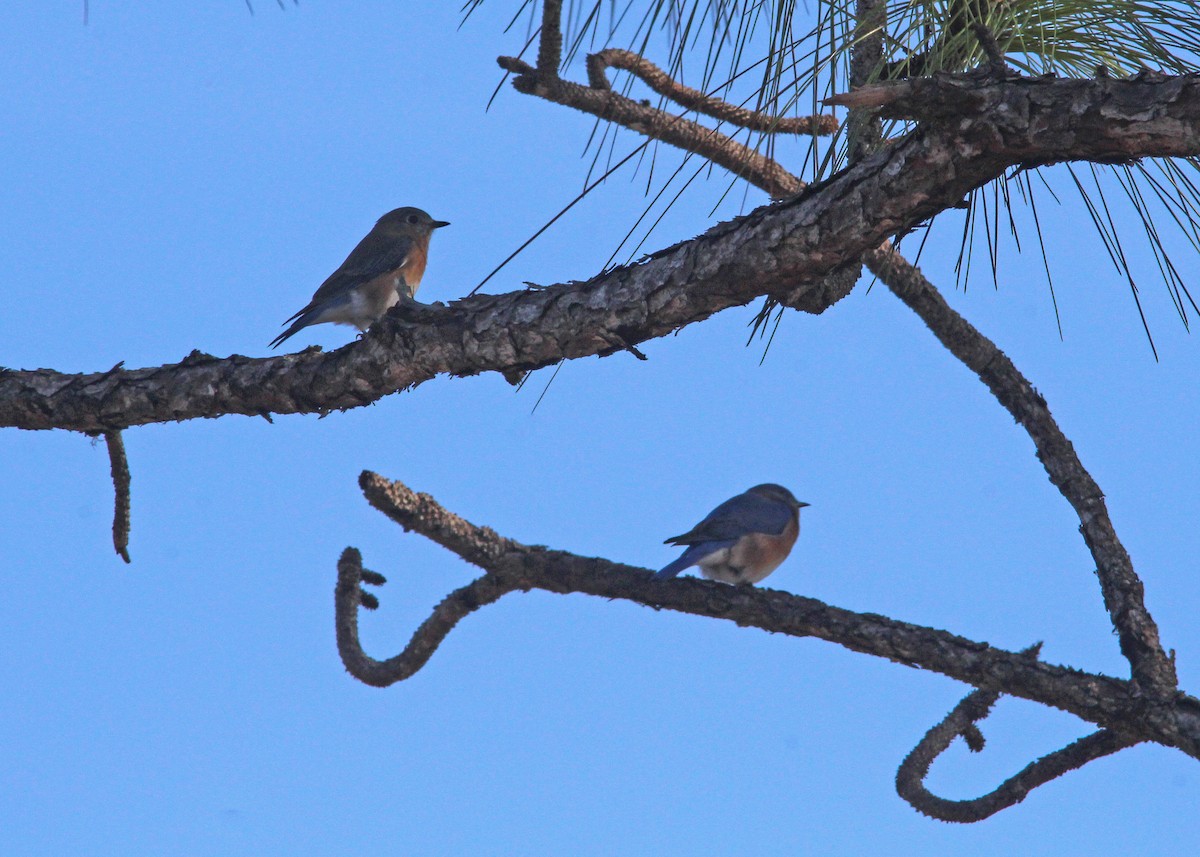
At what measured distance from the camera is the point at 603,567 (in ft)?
12.2

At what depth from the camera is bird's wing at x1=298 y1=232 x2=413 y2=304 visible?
567cm

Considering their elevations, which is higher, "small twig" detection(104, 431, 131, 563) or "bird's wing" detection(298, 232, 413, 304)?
"bird's wing" detection(298, 232, 413, 304)

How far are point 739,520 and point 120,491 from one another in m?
2.98

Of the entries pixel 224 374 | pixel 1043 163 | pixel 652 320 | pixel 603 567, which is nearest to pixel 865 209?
pixel 1043 163

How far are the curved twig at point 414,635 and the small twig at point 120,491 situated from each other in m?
0.62

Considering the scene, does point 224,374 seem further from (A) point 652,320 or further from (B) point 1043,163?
(B) point 1043,163

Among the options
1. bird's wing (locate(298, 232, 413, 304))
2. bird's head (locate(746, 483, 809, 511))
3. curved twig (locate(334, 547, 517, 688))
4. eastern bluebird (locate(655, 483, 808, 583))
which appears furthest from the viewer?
bird's head (locate(746, 483, 809, 511))

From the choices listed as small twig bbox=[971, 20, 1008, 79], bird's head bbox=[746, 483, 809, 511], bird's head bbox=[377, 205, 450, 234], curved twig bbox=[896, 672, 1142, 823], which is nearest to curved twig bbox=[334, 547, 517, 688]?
curved twig bbox=[896, 672, 1142, 823]

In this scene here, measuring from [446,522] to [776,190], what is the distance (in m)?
1.65

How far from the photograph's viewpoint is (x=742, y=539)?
17.8ft

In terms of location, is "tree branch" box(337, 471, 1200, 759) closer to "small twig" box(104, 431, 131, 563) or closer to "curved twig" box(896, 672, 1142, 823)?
"curved twig" box(896, 672, 1142, 823)

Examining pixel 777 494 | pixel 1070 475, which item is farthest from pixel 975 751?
pixel 777 494

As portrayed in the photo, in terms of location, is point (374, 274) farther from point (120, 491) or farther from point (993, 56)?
point (993, 56)

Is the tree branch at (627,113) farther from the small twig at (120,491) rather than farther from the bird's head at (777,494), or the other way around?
the bird's head at (777,494)
